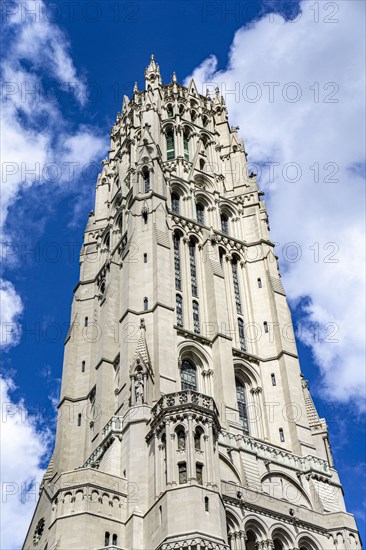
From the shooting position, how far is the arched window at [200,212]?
66812mm

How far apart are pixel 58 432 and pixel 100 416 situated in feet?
21.4

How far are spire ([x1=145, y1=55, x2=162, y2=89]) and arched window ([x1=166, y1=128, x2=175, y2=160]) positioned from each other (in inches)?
237

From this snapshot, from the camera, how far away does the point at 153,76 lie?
81.3 m

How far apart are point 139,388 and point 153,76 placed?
143 ft

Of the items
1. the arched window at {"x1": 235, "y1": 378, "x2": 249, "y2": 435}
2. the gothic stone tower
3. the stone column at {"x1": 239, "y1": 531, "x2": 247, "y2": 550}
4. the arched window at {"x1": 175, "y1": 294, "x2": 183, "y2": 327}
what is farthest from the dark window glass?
the stone column at {"x1": 239, "y1": 531, "x2": 247, "y2": 550}

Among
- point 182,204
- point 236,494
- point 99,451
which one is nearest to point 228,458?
point 236,494

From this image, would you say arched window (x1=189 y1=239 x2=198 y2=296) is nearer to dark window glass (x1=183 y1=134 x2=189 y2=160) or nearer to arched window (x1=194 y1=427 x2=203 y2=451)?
dark window glass (x1=183 y1=134 x2=189 y2=160)

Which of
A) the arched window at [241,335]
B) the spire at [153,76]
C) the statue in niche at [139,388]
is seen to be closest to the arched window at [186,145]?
the spire at [153,76]

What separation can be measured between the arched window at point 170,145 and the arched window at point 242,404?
2573cm

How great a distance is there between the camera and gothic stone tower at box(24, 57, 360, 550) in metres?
40.8

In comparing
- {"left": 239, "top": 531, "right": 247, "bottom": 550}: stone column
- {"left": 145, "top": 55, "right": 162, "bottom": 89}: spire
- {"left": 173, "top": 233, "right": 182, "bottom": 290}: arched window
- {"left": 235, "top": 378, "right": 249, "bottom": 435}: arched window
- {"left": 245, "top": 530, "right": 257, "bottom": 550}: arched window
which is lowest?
{"left": 239, "top": 531, "right": 247, "bottom": 550}: stone column

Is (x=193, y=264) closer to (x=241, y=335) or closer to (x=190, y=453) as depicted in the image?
(x=241, y=335)

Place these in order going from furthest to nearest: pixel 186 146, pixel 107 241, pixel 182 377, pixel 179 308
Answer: pixel 186 146, pixel 107 241, pixel 179 308, pixel 182 377

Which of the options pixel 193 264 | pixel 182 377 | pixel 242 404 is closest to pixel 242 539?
pixel 182 377
